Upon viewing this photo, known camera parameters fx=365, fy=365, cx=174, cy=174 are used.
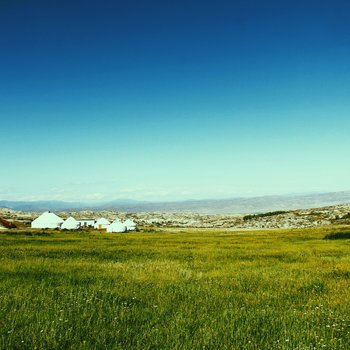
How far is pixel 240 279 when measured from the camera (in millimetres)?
14258

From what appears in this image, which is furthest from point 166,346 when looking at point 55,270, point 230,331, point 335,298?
point 55,270

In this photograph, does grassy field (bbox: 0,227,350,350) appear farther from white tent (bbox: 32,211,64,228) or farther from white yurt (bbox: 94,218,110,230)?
white yurt (bbox: 94,218,110,230)

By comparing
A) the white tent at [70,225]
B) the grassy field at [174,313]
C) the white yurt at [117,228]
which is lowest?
the white yurt at [117,228]

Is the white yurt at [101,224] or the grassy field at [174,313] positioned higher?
the grassy field at [174,313]

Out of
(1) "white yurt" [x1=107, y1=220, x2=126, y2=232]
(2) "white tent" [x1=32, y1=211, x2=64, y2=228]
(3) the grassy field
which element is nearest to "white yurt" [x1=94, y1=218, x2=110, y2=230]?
(2) "white tent" [x1=32, y1=211, x2=64, y2=228]

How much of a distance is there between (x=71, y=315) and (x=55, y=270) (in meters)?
8.77

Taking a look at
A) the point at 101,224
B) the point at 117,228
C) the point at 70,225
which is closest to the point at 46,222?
the point at 70,225

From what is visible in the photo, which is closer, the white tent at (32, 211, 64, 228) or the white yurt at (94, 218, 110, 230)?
the white tent at (32, 211, 64, 228)

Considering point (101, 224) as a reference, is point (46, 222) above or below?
above

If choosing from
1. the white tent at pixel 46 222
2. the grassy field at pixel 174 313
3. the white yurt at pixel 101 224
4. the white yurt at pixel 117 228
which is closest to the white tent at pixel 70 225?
the white tent at pixel 46 222

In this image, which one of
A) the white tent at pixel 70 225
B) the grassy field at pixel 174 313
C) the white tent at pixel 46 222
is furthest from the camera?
the white tent at pixel 70 225

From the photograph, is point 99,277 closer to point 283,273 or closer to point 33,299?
point 33,299

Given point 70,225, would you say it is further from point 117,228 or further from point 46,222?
point 117,228

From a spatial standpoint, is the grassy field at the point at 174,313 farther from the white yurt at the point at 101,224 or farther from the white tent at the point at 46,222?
the white yurt at the point at 101,224
